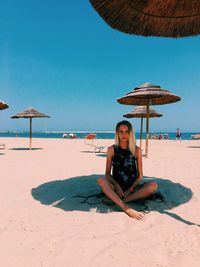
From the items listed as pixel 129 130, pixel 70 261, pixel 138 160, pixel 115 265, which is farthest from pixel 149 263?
pixel 129 130

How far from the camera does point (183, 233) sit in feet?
7.41

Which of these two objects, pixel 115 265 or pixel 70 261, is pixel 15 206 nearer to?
pixel 70 261

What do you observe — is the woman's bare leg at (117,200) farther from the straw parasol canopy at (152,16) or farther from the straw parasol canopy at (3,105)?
the straw parasol canopy at (3,105)

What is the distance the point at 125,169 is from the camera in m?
3.06

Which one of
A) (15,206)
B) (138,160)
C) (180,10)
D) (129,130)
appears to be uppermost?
(180,10)

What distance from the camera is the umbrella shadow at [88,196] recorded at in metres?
2.99

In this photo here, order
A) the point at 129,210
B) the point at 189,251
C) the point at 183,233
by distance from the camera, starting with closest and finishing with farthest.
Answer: the point at 189,251
the point at 183,233
the point at 129,210

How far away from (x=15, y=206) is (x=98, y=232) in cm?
140

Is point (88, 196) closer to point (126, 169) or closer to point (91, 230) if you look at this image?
point (126, 169)

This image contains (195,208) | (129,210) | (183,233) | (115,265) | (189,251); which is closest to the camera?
(115,265)

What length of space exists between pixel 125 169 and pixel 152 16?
2053 millimetres

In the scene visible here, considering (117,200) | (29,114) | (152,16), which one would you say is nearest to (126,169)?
(117,200)

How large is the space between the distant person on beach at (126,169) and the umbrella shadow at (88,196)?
204mm

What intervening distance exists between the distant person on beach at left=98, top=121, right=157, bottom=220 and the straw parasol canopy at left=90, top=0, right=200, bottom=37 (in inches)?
51.8
